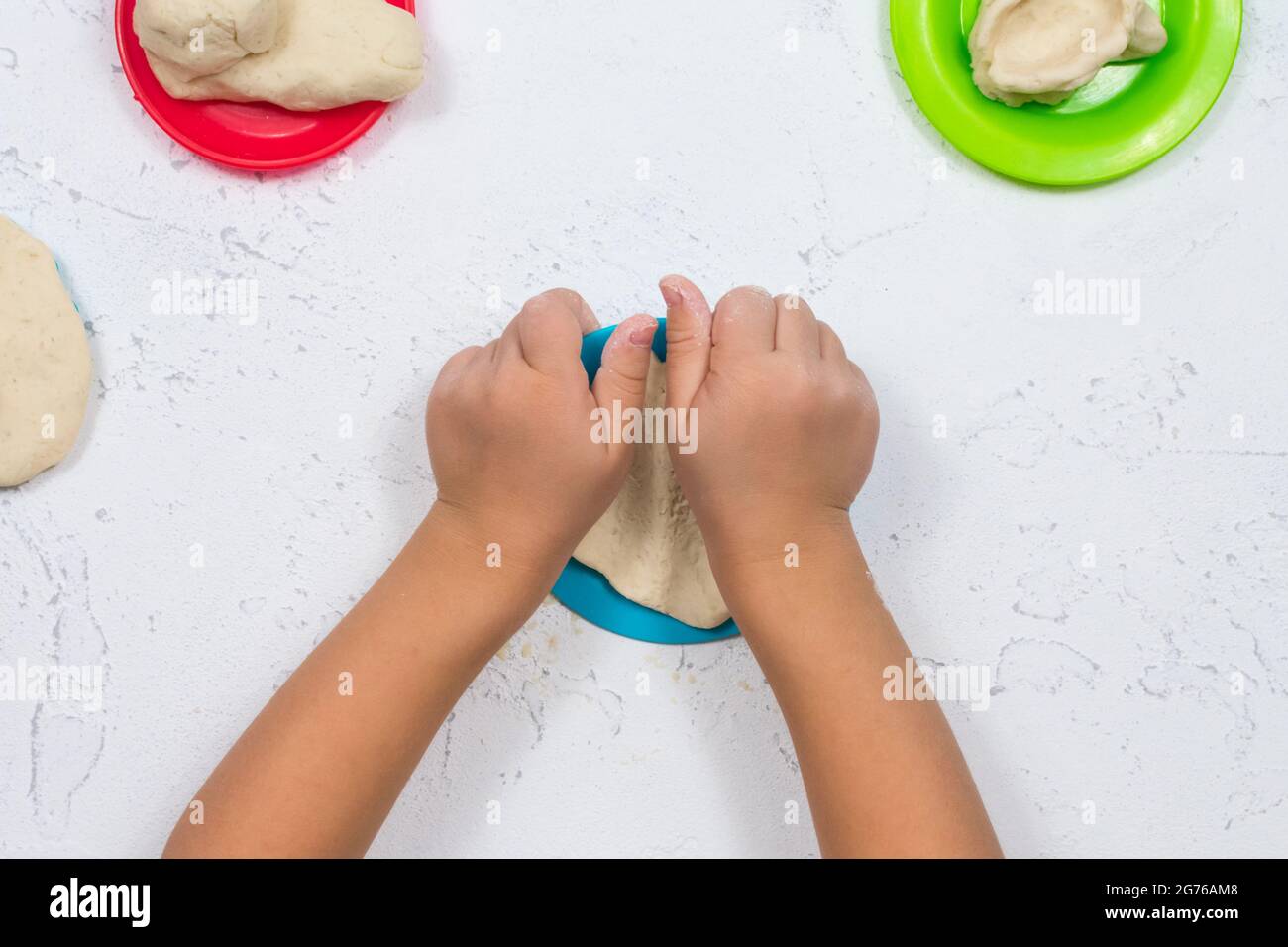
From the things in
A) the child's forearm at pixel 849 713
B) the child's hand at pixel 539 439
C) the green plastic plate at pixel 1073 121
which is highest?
the green plastic plate at pixel 1073 121

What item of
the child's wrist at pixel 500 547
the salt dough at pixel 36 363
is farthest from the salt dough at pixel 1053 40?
the salt dough at pixel 36 363

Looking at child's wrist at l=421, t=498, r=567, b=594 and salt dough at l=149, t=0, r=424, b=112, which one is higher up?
salt dough at l=149, t=0, r=424, b=112

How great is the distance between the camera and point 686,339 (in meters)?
0.77

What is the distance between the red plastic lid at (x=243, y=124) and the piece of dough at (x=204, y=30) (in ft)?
0.13

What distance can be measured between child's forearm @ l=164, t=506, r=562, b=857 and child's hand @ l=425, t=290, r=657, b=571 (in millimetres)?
18

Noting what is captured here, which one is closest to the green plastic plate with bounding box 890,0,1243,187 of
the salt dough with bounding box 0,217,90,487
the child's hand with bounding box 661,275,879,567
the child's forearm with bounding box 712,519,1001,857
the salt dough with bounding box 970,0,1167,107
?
the salt dough with bounding box 970,0,1167,107

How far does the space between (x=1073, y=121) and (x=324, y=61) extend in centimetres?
59

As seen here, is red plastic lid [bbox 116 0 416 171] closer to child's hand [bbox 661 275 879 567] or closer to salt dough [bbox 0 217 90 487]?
salt dough [bbox 0 217 90 487]

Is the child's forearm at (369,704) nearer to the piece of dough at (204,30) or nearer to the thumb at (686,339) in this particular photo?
the thumb at (686,339)

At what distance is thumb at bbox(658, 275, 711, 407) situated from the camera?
0.77 meters

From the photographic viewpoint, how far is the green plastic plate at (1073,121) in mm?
856

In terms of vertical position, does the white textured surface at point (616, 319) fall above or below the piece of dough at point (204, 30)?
below

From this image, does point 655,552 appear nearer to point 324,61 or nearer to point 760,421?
point 760,421
